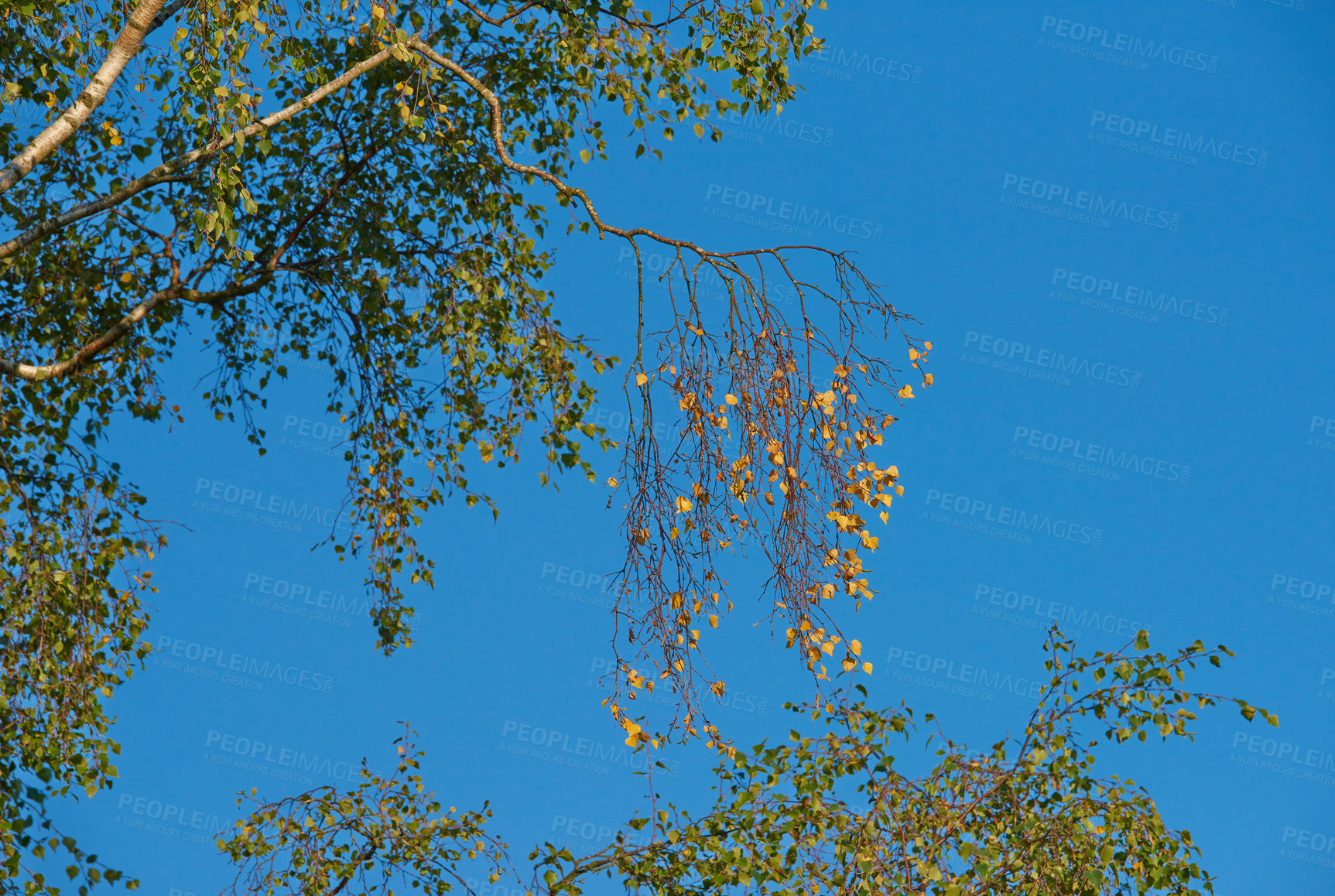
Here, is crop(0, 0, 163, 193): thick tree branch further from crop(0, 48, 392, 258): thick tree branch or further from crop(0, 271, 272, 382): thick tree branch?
crop(0, 271, 272, 382): thick tree branch

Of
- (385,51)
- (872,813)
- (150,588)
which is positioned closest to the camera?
(872,813)

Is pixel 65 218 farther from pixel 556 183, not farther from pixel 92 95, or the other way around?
pixel 556 183

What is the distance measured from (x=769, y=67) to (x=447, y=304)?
230cm

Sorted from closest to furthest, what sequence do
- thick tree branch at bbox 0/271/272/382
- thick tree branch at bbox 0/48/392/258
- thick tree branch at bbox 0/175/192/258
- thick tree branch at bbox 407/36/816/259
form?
thick tree branch at bbox 407/36/816/259, thick tree branch at bbox 0/48/392/258, thick tree branch at bbox 0/175/192/258, thick tree branch at bbox 0/271/272/382

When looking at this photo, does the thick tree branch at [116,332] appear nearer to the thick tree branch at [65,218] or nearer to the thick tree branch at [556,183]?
the thick tree branch at [65,218]

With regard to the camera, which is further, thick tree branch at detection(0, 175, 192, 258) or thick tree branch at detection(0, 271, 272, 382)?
thick tree branch at detection(0, 271, 272, 382)

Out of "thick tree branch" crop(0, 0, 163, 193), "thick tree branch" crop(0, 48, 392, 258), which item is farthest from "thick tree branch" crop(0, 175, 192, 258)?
"thick tree branch" crop(0, 0, 163, 193)

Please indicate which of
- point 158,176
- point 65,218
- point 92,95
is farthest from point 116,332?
point 92,95

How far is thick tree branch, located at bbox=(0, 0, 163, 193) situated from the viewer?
443 cm

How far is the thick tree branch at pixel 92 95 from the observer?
4.43 m

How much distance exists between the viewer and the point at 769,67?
5.29 m

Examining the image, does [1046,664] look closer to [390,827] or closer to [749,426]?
[749,426]

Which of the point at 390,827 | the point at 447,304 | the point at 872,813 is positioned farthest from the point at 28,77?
the point at 872,813

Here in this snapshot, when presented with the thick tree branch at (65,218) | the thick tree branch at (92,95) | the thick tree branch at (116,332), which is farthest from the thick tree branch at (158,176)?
the thick tree branch at (116,332)
